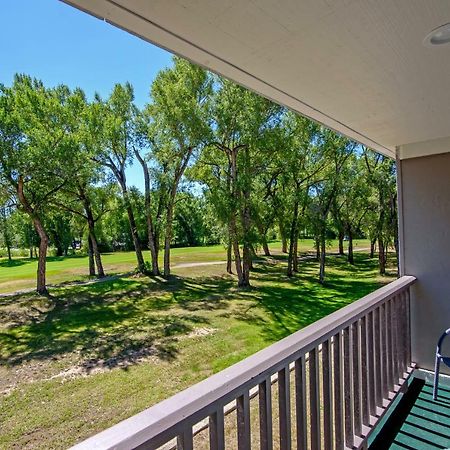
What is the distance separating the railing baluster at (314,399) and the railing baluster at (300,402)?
0.28 feet

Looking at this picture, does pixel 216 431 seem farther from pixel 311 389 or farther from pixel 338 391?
pixel 338 391

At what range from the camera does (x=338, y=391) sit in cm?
157

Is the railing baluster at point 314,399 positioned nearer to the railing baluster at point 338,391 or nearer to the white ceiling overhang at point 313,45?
the railing baluster at point 338,391

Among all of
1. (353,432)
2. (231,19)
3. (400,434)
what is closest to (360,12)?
(231,19)

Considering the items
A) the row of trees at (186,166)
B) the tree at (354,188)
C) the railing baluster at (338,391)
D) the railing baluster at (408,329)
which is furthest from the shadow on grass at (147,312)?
the railing baluster at (338,391)

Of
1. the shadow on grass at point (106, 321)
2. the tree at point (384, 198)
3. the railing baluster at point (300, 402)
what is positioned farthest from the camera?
the tree at point (384, 198)

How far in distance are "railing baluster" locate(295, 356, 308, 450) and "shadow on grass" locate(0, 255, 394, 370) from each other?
5273mm

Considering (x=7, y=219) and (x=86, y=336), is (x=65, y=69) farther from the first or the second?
(x=86, y=336)

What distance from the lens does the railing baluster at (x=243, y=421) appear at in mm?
971

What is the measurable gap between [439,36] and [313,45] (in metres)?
0.43

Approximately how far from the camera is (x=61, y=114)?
11.3 metres

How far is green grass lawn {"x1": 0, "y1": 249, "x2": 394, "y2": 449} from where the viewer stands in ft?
15.0

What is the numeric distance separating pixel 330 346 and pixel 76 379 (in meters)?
5.41

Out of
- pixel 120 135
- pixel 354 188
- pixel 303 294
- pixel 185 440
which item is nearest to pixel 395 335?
pixel 185 440
